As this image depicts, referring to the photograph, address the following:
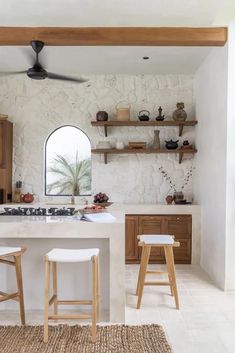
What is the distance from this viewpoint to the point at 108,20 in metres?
4.11

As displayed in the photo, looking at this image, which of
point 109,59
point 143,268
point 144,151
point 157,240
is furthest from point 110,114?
point 143,268

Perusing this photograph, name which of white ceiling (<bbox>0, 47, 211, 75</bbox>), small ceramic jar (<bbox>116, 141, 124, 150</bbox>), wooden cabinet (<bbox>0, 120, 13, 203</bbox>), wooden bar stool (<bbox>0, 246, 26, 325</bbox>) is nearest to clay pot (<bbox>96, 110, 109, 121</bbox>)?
small ceramic jar (<bbox>116, 141, 124, 150</bbox>)

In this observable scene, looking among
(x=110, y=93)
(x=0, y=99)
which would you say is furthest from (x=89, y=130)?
(x=0, y=99)

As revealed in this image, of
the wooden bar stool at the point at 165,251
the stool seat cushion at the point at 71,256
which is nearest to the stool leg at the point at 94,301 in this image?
the stool seat cushion at the point at 71,256

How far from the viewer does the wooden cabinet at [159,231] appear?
559 cm

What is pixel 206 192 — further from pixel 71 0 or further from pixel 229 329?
pixel 71 0

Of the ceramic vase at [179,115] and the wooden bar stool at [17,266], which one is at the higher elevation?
the ceramic vase at [179,115]

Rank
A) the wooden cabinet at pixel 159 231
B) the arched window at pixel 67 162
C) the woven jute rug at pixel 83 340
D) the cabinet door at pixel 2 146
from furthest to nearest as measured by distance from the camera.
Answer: the arched window at pixel 67 162
the cabinet door at pixel 2 146
the wooden cabinet at pixel 159 231
the woven jute rug at pixel 83 340

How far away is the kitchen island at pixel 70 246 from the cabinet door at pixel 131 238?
1.84 m

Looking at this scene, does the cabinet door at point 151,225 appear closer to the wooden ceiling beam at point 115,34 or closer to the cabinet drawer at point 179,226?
the cabinet drawer at point 179,226

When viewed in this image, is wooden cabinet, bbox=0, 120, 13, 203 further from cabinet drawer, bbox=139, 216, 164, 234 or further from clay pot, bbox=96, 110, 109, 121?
cabinet drawer, bbox=139, 216, 164, 234

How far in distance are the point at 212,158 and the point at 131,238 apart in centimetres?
176

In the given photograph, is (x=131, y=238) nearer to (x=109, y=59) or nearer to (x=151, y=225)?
(x=151, y=225)

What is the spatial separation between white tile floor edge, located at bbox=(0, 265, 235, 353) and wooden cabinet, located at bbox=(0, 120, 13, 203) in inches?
104
